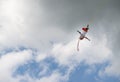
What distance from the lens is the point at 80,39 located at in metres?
167

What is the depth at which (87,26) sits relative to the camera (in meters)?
160

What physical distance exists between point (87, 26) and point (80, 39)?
9934 millimetres
